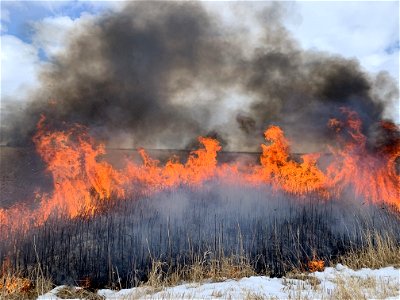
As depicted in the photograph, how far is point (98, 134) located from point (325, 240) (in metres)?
20.0

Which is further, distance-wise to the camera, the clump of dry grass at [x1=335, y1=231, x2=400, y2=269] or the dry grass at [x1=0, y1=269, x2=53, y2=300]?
the clump of dry grass at [x1=335, y1=231, x2=400, y2=269]

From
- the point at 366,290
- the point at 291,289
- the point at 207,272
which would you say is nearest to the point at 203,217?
the point at 207,272

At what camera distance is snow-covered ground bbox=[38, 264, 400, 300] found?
6832 mm

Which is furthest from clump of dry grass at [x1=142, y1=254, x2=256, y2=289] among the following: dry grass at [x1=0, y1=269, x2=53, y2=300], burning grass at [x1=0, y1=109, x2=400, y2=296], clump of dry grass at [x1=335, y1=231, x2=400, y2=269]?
clump of dry grass at [x1=335, y1=231, x2=400, y2=269]

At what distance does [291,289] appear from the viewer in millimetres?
7809

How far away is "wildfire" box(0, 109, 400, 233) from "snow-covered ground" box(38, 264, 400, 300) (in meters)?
6.83

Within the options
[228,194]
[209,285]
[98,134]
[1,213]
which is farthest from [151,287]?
[98,134]

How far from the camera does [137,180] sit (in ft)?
60.7

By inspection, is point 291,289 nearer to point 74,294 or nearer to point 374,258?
point 374,258

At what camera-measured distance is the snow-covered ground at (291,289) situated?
683 cm

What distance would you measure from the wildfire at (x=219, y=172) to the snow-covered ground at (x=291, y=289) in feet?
22.4

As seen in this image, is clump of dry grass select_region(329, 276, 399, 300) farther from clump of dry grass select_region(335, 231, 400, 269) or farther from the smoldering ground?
the smoldering ground

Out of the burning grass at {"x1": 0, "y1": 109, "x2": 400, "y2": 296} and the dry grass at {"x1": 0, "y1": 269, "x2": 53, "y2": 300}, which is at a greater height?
the burning grass at {"x1": 0, "y1": 109, "x2": 400, "y2": 296}

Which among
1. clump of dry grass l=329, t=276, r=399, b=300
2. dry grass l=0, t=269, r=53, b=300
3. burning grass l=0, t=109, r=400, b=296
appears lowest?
dry grass l=0, t=269, r=53, b=300
